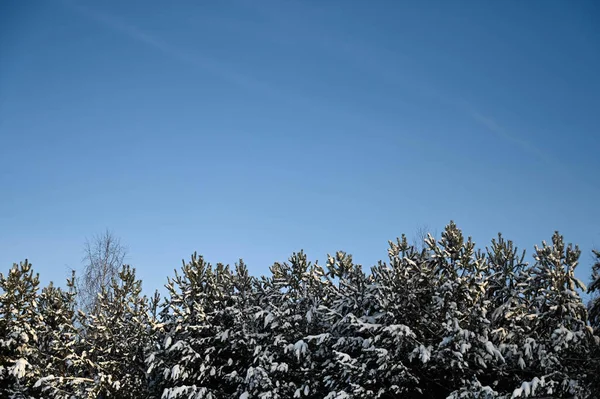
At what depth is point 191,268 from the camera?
15.8 m

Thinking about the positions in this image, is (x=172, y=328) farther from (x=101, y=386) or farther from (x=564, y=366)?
(x=564, y=366)

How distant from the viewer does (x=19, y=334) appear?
15797 mm

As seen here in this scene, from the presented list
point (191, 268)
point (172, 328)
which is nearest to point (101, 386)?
point (172, 328)

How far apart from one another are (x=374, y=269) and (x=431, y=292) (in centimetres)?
186

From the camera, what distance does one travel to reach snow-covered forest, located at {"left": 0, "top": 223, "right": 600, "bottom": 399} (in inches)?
460

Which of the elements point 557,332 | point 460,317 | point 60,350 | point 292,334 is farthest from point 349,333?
point 60,350

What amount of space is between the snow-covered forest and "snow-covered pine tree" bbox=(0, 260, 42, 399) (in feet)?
0.13

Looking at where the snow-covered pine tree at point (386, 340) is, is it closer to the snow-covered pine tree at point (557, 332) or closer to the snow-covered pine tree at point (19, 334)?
the snow-covered pine tree at point (557, 332)

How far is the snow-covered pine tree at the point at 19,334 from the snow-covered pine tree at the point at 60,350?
320mm

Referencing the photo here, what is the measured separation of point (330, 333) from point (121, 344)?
19.4ft

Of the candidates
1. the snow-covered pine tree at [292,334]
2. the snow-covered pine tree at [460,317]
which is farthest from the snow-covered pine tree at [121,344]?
the snow-covered pine tree at [460,317]

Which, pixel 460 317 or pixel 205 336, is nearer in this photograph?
pixel 460 317

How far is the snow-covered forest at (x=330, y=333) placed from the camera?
11.7m

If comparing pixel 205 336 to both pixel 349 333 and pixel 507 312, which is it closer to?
pixel 349 333
